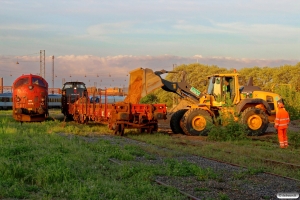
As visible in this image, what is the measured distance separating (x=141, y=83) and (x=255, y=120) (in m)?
5.81

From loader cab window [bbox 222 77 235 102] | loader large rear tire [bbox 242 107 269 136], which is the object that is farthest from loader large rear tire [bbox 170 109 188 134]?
loader large rear tire [bbox 242 107 269 136]

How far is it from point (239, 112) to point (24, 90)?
1498 cm

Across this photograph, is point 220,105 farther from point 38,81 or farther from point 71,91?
point 38,81

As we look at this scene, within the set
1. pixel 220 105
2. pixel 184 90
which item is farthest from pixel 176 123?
pixel 220 105

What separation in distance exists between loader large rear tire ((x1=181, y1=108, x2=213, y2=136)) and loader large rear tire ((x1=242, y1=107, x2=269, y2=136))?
1928 millimetres

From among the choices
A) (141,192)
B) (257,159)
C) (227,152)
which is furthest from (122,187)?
(227,152)

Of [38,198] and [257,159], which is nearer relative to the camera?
[38,198]

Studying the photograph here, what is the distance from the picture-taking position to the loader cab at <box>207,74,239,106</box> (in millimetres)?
Result: 20766

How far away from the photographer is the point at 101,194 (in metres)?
8.25

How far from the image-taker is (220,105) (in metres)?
20.7

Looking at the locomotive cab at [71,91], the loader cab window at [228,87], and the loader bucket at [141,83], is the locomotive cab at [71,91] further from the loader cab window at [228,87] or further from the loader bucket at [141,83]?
the loader cab window at [228,87]

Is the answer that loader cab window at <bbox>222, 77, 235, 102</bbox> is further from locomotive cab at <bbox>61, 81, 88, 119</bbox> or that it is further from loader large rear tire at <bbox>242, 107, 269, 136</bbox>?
locomotive cab at <bbox>61, 81, 88, 119</bbox>

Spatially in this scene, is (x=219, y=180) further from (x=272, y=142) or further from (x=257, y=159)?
(x=272, y=142)

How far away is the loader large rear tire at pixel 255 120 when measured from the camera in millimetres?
20516
